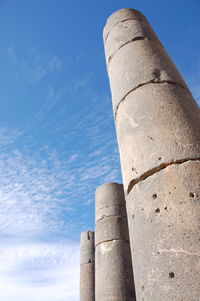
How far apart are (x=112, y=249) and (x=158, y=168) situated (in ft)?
20.7

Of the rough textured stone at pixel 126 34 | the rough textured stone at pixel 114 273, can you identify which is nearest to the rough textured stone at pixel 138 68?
the rough textured stone at pixel 126 34

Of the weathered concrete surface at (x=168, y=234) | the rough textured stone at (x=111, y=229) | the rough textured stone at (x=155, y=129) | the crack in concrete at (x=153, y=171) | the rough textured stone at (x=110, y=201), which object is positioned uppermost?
the rough textured stone at (x=110, y=201)

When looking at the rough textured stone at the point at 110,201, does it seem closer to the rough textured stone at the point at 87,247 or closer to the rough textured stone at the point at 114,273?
the rough textured stone at the point at 114,273

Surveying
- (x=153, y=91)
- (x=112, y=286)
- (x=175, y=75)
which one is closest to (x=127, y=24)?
(x=175, y=75)

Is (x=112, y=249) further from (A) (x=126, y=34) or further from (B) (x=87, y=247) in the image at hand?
(A) (x=126, y=34)

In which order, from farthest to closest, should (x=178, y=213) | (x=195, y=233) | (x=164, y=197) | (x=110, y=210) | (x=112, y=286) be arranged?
(x=110, y=210)
(x=112, y=286)
(x=164, y=197)
(x=178, y=213)
(x=195, y=233)

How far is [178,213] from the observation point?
8.69 feet

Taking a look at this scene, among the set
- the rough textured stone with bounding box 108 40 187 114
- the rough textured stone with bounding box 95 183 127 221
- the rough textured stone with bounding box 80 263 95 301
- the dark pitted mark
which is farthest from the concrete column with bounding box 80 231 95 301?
the dark pitted mark

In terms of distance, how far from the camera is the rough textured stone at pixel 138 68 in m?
4.07

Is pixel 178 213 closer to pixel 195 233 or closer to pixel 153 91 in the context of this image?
pixel 195 233

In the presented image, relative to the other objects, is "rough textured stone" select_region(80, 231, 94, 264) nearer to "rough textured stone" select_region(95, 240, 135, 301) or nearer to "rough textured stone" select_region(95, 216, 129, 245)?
"rough textured stone" select_region(95, 216, 129, 245)

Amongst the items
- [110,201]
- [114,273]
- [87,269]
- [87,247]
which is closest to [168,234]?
[114,273]

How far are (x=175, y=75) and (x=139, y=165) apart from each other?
181 centimetres

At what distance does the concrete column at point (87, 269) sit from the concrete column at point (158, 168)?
9916 millimetres
